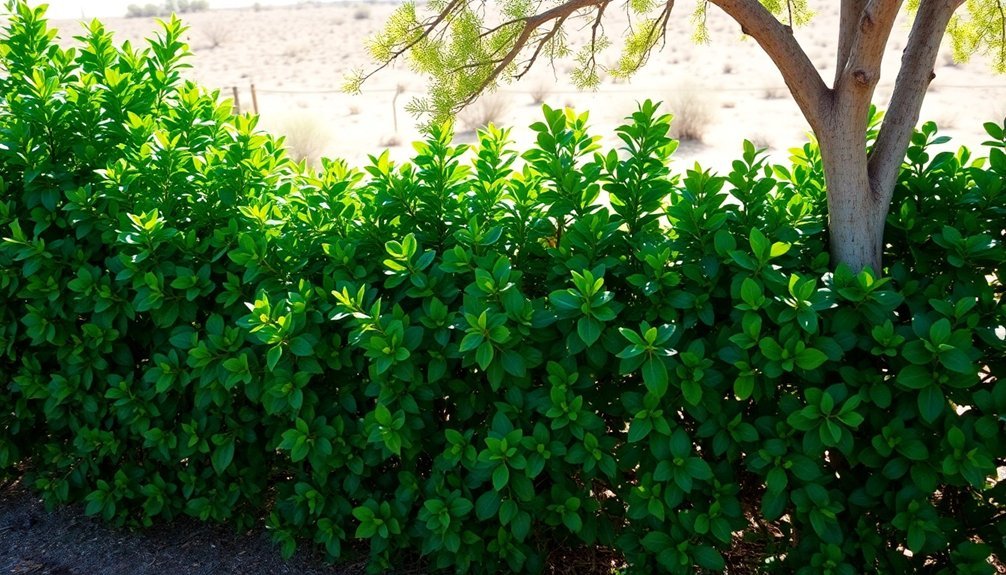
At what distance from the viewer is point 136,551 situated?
3.04 meters

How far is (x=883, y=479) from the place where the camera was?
2.31m

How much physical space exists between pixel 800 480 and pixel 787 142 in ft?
57.2

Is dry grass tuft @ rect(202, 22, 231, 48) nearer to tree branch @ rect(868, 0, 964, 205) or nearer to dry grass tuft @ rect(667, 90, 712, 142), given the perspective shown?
dry grass tuft @ rect(667, 90, 712, 142)

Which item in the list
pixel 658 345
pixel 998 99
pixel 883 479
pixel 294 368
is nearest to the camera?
pixel 658 345

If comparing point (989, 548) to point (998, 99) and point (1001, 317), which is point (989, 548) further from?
point (998, 99)

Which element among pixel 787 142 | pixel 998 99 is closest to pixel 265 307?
pixel 787 142

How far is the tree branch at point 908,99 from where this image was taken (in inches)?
103

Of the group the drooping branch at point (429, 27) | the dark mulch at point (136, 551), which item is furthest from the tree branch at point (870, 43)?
the dark mulch at point (136, 551)

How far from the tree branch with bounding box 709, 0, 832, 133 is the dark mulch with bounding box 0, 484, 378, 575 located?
197 centimetres

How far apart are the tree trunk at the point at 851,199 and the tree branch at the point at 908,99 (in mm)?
86

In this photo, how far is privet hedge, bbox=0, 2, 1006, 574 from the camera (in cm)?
224

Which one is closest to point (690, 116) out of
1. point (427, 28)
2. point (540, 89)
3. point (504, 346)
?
point (540, 89)

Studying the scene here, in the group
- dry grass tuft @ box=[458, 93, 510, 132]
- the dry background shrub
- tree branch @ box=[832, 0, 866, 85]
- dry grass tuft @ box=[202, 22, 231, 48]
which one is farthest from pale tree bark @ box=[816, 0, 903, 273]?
dry grass tuft @ box=[202, 22, 231, 48]

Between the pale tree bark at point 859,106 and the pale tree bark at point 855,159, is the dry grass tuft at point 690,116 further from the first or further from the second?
the pale tree bark at point 855,159
